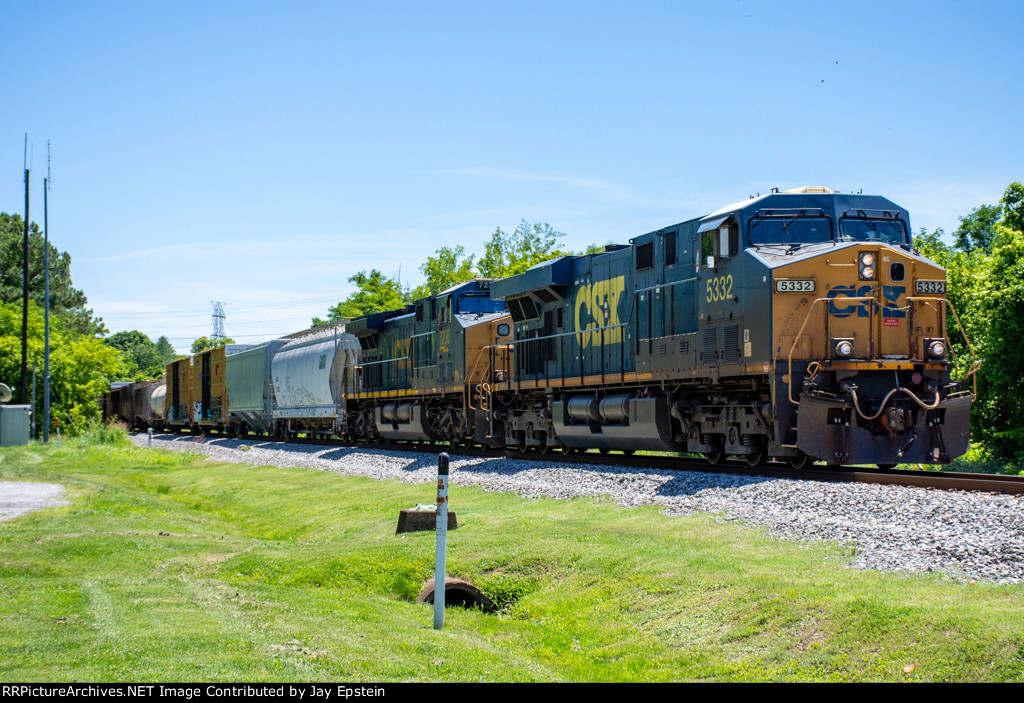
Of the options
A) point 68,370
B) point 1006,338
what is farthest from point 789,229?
point 68,370

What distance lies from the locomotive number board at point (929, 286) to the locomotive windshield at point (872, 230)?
37.5 inches

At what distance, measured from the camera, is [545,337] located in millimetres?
21031

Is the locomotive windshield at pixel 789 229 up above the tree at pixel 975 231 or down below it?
below

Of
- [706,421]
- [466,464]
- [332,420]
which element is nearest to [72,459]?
[332,420]

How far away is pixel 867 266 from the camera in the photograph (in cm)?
1310

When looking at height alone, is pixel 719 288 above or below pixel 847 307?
above

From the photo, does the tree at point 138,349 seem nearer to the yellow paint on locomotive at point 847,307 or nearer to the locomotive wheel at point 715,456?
the locomotive wheel at point 715,456

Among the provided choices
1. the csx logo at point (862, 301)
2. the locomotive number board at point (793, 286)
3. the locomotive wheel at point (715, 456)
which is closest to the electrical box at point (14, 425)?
the locomotive wheel at point (715, 456)

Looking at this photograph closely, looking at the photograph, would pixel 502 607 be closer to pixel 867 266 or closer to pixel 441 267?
pixel 867 266

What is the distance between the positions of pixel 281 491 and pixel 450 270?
5231cm

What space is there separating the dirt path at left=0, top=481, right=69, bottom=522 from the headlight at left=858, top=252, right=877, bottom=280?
40.1 ft

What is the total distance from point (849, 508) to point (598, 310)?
32.9ft

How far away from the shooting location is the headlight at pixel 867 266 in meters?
13.1
